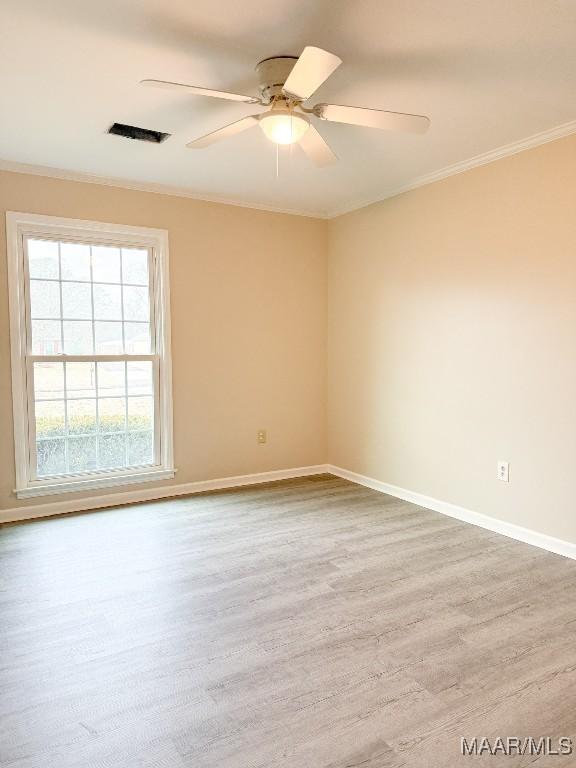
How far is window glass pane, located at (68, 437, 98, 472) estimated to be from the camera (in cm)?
386

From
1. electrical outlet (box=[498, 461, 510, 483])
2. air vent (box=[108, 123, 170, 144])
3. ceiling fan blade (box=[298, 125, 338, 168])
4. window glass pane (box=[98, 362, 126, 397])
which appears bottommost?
electrical outlet (box=[498, 461, 510, 483])

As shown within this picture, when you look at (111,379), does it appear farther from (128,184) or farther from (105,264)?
(128,184)

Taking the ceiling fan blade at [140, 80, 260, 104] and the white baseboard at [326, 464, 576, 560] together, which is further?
the white baseboard at [326, 464, 576, 560]

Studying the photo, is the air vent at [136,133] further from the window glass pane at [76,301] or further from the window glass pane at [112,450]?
the window glass pane at [112,450]

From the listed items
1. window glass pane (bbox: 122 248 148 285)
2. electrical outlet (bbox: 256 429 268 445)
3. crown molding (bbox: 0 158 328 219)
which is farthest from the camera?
electrical outlet (bbox: 256 429 268 445)

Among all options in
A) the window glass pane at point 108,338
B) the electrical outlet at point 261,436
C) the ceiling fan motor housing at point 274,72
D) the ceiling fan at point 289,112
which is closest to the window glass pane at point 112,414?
the window glass pane at point 108,338

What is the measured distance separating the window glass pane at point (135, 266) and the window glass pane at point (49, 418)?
3.54 feet

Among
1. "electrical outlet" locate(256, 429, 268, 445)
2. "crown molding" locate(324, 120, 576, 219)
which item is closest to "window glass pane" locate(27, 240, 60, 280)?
"electrical outlet" locate(256, 429, 268, 445)

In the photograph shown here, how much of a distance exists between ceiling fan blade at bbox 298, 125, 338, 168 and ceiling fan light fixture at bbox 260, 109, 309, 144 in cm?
5

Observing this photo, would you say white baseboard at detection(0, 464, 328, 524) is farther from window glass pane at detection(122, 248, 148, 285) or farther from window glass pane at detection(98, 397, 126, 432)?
window glass pane at detection(122, 248, 148, 285)

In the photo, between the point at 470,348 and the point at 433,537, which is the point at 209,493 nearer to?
the point at 433,537

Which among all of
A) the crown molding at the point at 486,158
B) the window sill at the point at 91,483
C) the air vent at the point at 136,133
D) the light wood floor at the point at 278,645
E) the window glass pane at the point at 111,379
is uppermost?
the air vent at the point at 136,133

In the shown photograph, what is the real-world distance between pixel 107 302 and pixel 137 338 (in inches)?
13.9

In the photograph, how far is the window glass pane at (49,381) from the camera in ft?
12.2
